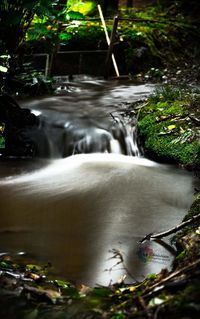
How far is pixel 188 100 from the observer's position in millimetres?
7270

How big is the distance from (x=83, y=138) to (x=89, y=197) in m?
2.12

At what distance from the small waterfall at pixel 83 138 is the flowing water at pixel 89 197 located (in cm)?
2

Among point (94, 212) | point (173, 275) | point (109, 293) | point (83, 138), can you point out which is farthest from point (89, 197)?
point (173, 275)

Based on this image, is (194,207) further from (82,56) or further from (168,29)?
(168,29)

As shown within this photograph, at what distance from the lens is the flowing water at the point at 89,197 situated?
330cm

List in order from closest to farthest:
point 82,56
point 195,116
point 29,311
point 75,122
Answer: point 29,311 < point 195,116 < point 75,122 < point 82,56

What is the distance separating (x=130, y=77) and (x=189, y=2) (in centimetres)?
610

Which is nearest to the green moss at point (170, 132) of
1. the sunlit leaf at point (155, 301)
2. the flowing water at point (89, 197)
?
the flowing water at point (89, 197)

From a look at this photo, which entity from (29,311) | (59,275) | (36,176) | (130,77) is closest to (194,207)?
(59,275)

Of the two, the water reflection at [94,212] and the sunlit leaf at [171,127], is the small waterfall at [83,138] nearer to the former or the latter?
the water reflection at [94,212]

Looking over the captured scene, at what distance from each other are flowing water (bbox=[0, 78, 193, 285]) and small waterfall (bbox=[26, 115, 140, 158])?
2 centimetres

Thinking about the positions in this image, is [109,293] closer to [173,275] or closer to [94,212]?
[173,275]

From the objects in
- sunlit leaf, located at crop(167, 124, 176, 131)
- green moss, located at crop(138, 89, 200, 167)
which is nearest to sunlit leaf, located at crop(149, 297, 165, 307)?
green moss, located at crop(138, 89, 200, 167)

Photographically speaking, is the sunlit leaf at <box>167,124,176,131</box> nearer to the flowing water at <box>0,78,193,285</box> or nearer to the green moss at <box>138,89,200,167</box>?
the green moss at <box>138,89,200,167</box>
